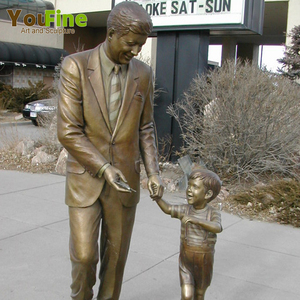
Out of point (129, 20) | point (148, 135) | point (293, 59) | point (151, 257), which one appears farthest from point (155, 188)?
point (293, 59)

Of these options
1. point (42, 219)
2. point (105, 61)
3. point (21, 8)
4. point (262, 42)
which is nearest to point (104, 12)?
point (21, 8)

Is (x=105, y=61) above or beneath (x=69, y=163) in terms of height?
above

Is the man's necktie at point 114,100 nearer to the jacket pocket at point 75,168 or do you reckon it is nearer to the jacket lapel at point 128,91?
the jacket lapel at point 128,91

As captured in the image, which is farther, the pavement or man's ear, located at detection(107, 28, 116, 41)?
the pavement

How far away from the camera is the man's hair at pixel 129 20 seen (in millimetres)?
2521

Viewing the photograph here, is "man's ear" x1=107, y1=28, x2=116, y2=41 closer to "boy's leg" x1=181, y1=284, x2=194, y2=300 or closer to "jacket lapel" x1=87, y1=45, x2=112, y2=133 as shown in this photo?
"jacket lapel" x1=87, y1=45, x2=112, y2=133

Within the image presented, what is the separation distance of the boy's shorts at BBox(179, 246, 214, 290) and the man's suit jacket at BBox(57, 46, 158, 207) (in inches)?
20.0

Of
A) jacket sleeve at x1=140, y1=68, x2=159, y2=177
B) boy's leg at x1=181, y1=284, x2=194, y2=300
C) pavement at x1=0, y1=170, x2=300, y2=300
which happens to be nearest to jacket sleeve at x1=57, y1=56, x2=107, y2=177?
jacket sleeve at x1=140, y1=68, x2=159, y2=177

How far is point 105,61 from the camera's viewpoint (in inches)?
109

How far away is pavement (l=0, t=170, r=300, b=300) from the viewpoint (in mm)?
3986

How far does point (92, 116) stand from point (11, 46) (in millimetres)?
25359

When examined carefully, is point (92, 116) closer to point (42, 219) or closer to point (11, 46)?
point (42, 219)

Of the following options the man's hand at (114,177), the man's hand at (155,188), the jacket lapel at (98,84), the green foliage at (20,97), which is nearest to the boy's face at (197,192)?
the man's hand at (155,188)

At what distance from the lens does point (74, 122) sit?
8.79ft
